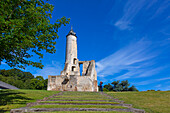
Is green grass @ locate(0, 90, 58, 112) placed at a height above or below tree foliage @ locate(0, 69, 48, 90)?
below

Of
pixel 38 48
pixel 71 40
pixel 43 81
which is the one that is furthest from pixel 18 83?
pixel 38 48

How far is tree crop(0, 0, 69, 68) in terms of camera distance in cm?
829

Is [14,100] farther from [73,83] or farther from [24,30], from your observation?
[73,83]

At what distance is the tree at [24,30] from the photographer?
8.29 meters

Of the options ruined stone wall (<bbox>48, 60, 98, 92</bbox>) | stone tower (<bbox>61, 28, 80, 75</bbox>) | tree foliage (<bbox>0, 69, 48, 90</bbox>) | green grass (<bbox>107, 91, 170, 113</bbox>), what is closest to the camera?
green grass (<bbox>107, 91, 170, 113</bbox>)

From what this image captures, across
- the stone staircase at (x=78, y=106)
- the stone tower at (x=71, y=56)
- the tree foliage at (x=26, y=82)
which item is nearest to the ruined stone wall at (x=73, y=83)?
the stone tower at (x=71, y=56)

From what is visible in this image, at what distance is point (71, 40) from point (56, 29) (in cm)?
2649

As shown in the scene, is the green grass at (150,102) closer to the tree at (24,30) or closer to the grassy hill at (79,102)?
the grassy hill at (79,102)

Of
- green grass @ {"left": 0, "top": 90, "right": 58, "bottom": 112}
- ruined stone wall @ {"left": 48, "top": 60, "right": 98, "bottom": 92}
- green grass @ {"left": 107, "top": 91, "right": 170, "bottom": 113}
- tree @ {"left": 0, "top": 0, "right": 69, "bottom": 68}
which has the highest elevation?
tree @ {"left": 0, "top": 0, "right": 69, "bottom": 68}

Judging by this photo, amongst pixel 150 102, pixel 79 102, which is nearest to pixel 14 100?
pixel 79 102

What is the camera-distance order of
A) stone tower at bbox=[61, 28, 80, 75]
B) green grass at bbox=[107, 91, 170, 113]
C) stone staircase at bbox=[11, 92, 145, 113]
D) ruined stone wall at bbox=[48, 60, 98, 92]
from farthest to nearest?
stone tower at bbox=[61, 28, 80, 75], ruined stone wall at bbox=[48, 60, 98, 92], green grass at bbox=[107, 91, 170, 113], stone staircase at bbox=[11, 92, 145, 113]

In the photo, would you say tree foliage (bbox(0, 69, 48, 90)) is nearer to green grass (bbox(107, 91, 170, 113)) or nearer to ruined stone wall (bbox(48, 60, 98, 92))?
ruined stone wall (bbox(48, 60, 98, 92))

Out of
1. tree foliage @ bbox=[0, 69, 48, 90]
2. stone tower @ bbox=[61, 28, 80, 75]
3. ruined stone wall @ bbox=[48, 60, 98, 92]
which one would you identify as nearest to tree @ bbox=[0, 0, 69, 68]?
ruined stone wall @ bbox=[48, 60, 98, 92]

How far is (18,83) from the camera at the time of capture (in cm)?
5350
